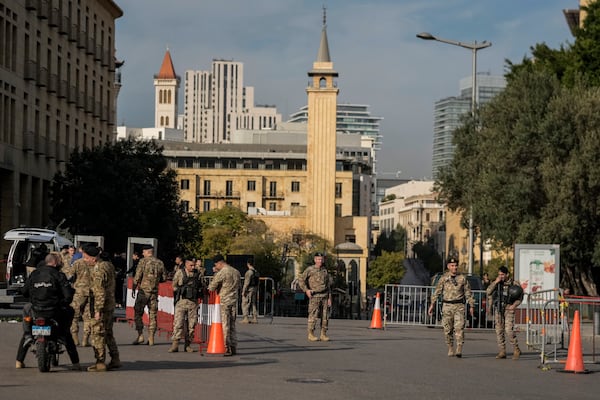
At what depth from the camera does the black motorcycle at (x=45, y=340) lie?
54.0ft

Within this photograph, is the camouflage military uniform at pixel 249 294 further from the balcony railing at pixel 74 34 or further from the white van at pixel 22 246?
the balcony railing at pixel 74 34

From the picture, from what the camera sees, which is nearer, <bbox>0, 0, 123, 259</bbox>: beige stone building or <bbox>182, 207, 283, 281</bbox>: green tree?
<bbox>0, 0, 123, 259</bbox>: beige stone building

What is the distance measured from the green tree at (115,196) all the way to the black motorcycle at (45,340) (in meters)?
43.1

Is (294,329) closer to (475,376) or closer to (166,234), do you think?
(475,376)

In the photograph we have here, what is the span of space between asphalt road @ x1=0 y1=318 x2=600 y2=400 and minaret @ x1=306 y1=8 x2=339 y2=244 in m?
113

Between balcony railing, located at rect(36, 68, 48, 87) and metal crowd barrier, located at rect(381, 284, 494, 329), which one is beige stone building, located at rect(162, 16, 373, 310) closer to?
balcony railing, located at rect(36, 68, 48, 87)

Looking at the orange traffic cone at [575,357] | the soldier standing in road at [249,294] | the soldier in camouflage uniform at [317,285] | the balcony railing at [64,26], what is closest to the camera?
the orange traffic cone at [575,357]

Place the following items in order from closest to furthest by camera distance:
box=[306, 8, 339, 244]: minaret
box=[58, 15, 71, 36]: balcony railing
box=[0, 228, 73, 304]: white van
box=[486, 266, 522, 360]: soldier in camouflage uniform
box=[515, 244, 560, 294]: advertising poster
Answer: box=[486, 266, 522, 360]: soldier in camouflage uniform < box=[515, 244, 560, 294]: advertising poster < box=[0, 228, 73, 304]: white van < box=[58, 15, 71, 36]: balcony railing < box=[306, 8, 339, 244]: minaret

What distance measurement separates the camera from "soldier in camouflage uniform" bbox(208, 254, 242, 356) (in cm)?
2091

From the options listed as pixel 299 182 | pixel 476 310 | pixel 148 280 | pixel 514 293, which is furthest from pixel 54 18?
pixel 299 182

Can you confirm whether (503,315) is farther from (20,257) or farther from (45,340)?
(20,257)

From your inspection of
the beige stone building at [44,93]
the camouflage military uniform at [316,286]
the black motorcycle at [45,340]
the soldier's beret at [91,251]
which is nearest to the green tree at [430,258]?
the beige stone building at [44,93]

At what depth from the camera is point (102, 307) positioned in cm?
1716

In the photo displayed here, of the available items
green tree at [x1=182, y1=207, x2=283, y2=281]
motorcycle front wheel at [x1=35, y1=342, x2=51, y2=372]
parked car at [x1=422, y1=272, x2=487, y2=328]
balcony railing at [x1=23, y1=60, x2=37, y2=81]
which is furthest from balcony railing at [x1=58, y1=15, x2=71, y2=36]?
motorcycle front wheel at [x1=35, y1=342, x2=51, y2=372]
